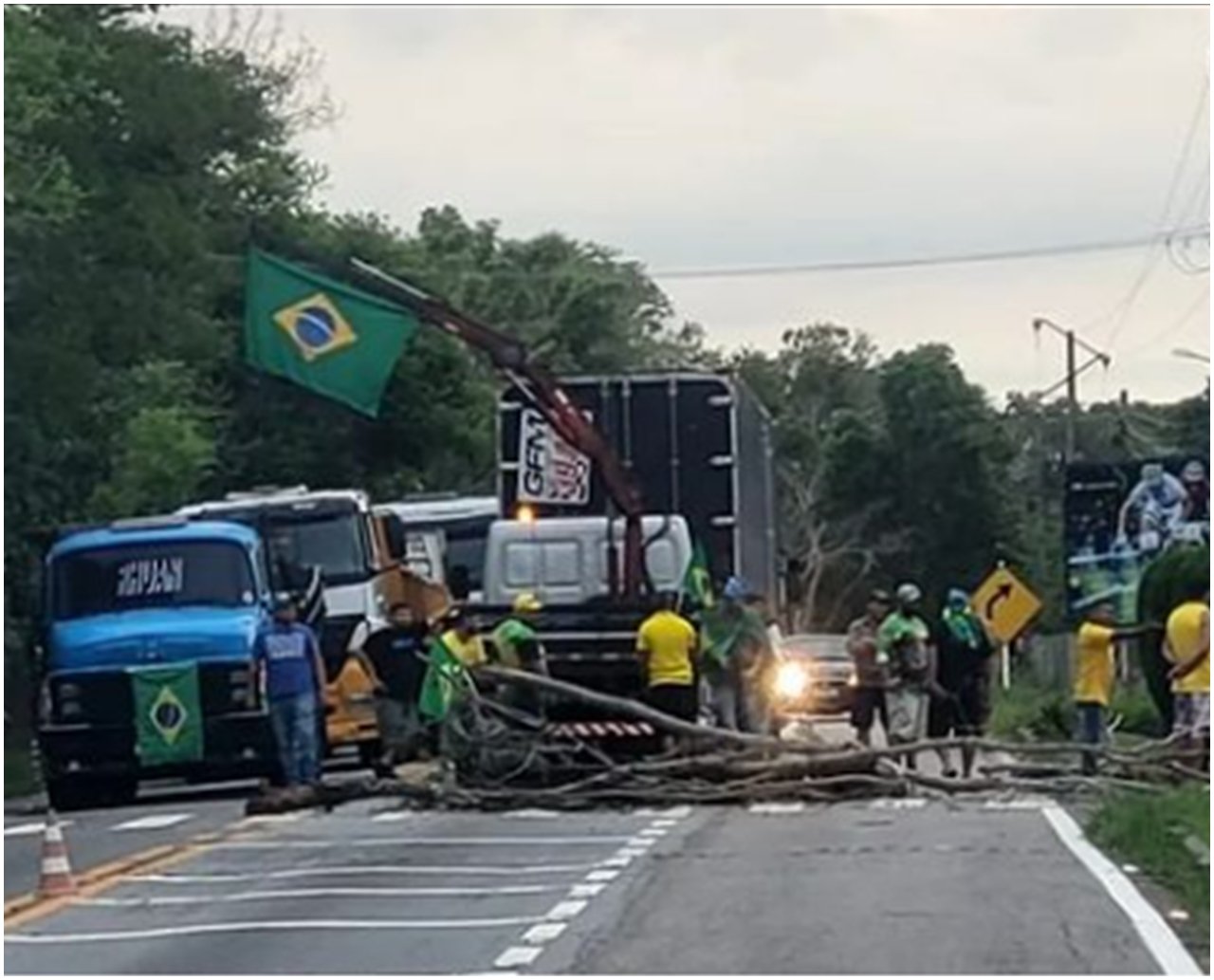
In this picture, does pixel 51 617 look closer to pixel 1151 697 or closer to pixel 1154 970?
pixel 1151 697

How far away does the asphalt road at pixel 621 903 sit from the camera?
16.4 metres

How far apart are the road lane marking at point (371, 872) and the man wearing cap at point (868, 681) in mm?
10553

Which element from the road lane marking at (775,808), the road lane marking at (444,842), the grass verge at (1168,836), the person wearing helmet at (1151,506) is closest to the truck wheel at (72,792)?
the road lane marking at (775,808)

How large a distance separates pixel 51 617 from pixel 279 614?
2814 mm

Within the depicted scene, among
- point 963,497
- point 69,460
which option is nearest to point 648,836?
point 69,460

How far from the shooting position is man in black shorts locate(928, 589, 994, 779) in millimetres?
32969

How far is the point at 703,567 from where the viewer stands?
35688mm

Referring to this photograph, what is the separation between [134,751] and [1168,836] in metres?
13.0

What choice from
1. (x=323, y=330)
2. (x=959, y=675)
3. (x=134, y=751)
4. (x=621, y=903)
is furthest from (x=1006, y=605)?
Answer: (x=621, y=903)

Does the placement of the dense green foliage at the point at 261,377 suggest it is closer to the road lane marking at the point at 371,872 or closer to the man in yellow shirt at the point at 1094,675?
the man in yellow shirt at the point at 1094,675

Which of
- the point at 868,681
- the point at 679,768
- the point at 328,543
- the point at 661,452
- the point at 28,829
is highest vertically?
the point at 661,452

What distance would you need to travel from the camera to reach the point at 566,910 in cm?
1870

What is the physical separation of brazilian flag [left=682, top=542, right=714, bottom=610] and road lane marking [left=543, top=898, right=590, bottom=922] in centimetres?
1337

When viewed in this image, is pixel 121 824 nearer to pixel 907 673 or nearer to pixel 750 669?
pixel 750 669
